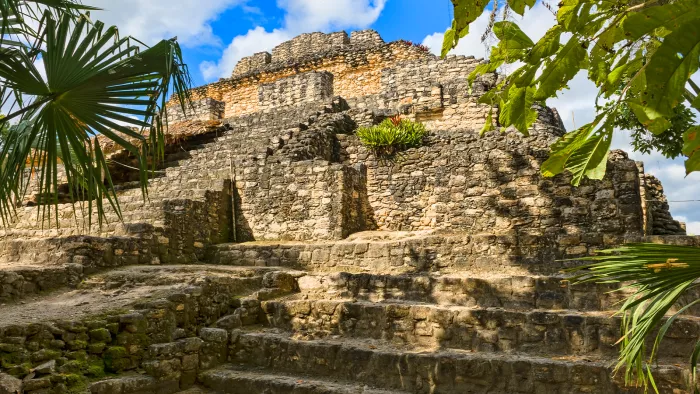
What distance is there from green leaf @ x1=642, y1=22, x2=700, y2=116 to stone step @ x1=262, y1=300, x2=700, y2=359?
348 centimetres

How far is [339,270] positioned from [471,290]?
241 cm

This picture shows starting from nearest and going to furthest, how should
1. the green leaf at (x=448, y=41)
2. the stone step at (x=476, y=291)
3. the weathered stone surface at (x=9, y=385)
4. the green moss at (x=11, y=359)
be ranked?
the green leaf at (x=448, y=41) < the weathered stone surface at (x=9, y=385) < the green moss at (x=11, y=359) < the stone step at (x=476, y=291)

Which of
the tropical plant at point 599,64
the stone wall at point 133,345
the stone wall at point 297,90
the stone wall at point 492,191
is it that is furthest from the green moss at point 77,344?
the stone wall at point 297,90

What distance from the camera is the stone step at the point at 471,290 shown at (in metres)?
5.70

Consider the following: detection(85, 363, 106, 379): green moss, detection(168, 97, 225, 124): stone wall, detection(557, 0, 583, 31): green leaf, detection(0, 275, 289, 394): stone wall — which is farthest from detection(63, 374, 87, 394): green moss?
detection(168, 97, 225, 124): stone wall

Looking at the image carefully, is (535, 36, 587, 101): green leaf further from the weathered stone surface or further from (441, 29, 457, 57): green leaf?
the weathered stone surface

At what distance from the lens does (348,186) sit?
9.22 metres

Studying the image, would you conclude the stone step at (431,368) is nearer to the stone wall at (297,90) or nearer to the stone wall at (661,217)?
the stone wall at (661,217)

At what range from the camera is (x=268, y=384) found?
199 inches

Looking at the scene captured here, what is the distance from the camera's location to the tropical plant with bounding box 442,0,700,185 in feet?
4.64

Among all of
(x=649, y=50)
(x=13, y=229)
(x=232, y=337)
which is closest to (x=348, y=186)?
(x=232, y=337)

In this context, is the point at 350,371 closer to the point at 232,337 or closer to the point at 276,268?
the point at 232,337

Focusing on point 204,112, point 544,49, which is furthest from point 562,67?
point 204,112

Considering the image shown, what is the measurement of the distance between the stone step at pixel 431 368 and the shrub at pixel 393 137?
198 inches
